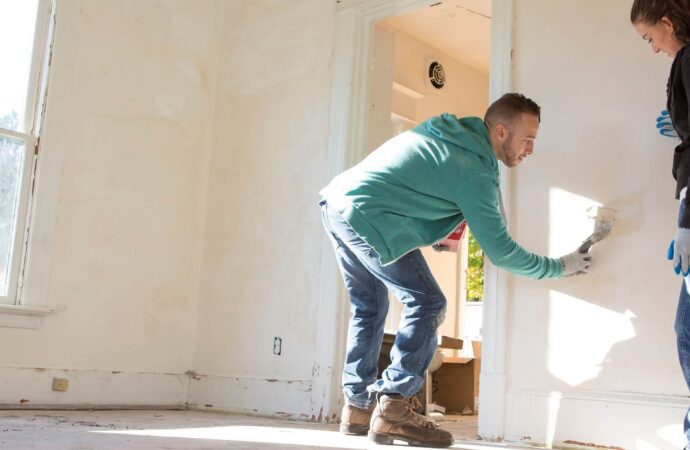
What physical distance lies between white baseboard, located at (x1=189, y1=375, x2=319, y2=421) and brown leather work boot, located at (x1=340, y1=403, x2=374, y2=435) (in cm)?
78

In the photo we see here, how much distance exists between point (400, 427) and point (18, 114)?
2395mm

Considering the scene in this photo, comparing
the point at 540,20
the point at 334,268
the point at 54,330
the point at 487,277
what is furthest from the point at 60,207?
the point at 540,20

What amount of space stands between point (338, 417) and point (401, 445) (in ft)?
3.50

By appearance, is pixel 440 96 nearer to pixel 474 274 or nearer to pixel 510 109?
pixel 510 109

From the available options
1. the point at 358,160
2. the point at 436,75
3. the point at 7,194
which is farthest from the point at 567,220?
the point at 436,75

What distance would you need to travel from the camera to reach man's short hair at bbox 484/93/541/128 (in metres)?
2.73

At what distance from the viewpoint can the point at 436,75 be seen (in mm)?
5621

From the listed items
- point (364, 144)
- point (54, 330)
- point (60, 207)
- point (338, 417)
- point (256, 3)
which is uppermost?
point (256, 3)

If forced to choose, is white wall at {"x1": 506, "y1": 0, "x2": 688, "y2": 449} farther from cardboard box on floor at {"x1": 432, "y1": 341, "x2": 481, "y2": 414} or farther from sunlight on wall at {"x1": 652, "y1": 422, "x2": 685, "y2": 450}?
cardboard box on floor at {"x1": 432, "y1": 341, "x2": 481, "y2": 414}

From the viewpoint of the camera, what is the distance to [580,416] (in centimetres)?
288

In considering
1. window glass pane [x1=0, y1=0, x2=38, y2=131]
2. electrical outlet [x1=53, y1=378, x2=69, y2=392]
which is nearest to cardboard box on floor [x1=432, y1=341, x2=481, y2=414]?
electrical outlet [x1=53, y1=378, x2=69, y2=392]

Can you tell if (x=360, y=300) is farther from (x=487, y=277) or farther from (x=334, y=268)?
(x=334, y=268)

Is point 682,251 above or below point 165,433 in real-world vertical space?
above

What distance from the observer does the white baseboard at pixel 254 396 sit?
12.4 feet
